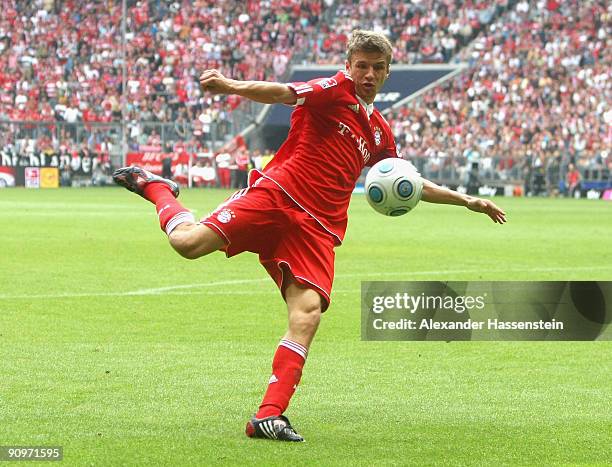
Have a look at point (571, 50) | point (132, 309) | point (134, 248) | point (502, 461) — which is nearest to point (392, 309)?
point (502, 461)

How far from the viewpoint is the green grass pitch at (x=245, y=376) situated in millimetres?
5879

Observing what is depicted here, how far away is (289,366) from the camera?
6.23 metres

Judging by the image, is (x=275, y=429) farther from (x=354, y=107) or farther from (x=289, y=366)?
(x=354, y=107)

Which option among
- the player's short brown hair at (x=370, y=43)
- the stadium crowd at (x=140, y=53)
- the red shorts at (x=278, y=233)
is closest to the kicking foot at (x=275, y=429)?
the red shorts at (x=278, y=233)

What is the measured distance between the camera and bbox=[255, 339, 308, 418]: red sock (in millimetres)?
6074

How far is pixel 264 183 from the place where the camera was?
6574mm

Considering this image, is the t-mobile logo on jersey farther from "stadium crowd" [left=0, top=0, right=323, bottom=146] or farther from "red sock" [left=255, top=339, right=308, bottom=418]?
"stadium crowd" [left=0, top=0, right=323, bottom=146]

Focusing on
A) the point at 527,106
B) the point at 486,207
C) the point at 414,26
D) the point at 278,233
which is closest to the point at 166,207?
the point at 278,233

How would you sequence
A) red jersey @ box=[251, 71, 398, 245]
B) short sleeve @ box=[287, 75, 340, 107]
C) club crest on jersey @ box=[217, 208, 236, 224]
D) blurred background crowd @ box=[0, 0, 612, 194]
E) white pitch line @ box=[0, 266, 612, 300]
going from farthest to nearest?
blurred background crowd @ box=[0, 0, 612, 194], white pitch line @ box=[0, 266, 612, 300], red jersey @ box=[251, 71, 398, 245], club crest on jersey @ box=[217, 208, 236, 224], short sleeve @ box=[287, 75, 340, 107]

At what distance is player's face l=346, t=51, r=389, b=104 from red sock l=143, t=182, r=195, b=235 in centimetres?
116

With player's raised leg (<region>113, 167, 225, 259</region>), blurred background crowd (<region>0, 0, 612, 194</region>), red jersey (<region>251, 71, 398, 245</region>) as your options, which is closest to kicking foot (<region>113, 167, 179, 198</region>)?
player's raised leg (<region>113, 167, 225, 259</region>)

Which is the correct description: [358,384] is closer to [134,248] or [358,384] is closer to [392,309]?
[392,309]

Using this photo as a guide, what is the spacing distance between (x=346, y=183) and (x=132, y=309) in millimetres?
5475

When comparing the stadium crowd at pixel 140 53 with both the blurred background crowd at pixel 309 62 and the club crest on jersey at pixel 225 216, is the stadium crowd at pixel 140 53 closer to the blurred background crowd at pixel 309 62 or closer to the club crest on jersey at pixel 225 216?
the blurred background crowd at pixel 309 62
